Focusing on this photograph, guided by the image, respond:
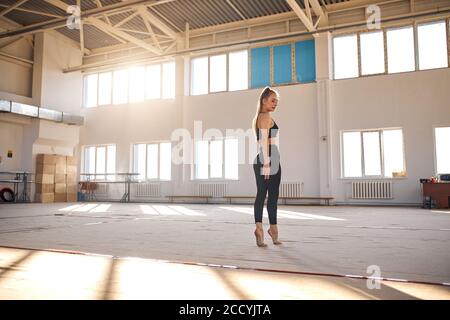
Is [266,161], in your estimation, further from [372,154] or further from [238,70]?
[238,70]

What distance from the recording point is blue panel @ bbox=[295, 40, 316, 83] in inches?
411

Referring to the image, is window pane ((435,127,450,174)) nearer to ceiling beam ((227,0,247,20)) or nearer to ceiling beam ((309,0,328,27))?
ceiling beam ((309,0,328,27))

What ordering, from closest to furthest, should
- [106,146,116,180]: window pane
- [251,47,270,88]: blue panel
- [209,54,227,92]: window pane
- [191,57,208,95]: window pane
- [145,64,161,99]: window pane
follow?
[251,47,270,88]: blue panel < [209,54,227,92]: window pane < [191,57,208,95]: window pane < [145,64,161,99]: window pane < [106,146,116,180]: window pane

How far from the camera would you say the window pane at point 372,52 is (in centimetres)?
982

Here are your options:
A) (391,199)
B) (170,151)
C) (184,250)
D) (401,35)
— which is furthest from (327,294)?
(170,151)

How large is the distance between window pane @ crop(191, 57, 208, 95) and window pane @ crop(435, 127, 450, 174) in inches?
271

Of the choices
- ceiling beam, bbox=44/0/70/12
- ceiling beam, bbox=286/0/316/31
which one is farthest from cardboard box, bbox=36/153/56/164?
ceiling beam, bbox=286/0/316/31

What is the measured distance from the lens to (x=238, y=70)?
37.9 feet

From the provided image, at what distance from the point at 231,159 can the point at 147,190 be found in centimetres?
316

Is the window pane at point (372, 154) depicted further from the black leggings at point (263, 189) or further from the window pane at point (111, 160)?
the window pane at point (111, 160)

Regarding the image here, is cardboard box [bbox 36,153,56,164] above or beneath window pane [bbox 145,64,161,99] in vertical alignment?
beneath

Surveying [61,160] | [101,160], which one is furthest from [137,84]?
[61,160]

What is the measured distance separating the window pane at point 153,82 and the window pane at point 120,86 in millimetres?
931
